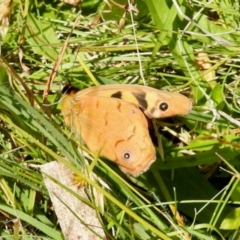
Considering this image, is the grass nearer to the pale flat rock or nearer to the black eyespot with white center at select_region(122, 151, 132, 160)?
the pale flat rock

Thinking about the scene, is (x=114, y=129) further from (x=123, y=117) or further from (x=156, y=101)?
(x=156, y=101)

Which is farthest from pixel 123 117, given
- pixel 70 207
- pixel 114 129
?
pixel 70 207

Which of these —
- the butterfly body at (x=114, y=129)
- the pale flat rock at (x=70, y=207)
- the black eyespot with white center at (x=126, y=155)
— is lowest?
the pale flat rock at (x=70, y=207)

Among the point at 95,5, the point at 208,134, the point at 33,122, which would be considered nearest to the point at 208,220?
the point at 208,134

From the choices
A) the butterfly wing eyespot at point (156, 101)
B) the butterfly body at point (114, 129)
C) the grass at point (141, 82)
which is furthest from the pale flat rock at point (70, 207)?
the butterfly wing eyespot at point (156, 101)

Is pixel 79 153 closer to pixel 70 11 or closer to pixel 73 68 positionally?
pixel 73 68

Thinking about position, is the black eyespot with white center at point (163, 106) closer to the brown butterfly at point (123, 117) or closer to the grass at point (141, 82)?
the brown butterfly at point (123, 117)
